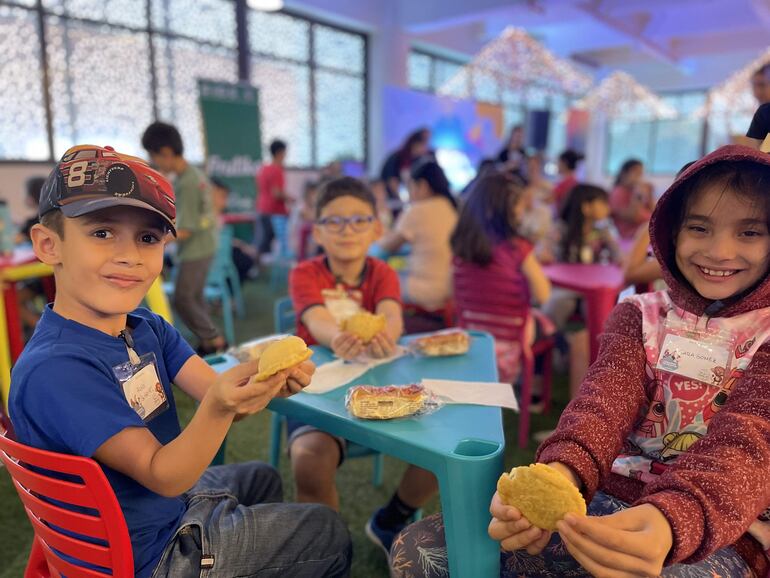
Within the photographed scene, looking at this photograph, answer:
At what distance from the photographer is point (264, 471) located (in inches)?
56.7

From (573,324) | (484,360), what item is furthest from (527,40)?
(484,360)

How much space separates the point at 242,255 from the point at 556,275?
386 centimetres

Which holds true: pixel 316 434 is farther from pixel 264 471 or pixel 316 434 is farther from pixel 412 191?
pixel 412 191

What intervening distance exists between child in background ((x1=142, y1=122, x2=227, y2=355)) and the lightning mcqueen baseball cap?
9.06 feet

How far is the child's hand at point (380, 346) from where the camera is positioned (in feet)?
5.18

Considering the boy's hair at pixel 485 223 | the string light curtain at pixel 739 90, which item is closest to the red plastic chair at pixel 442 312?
the boy's hair at pixel 485 223

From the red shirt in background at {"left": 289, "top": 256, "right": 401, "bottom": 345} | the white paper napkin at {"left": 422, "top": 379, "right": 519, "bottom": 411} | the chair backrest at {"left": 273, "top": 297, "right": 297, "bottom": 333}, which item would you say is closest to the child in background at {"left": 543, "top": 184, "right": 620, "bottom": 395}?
the red shirt in background at {"left": 289, "top": 256, "right": 401, "bottom": 345}

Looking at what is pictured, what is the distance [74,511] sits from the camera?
0.94m

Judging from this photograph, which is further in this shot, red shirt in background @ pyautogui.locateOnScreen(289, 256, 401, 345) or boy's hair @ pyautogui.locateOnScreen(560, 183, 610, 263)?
boy's hair @ pyautogui.locateOnScreen(560, 183, 610, 263)

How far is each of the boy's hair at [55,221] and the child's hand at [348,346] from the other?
0.76 metres

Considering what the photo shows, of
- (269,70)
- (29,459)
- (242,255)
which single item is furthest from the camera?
(269,70)

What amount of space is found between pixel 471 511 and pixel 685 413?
1.59 feet

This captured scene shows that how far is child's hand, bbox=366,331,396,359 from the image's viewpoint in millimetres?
1578

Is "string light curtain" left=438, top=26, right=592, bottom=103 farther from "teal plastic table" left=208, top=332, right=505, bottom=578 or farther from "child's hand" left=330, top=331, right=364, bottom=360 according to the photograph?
"teal plastic table" left=208, top=332, right=505, bottom=578
